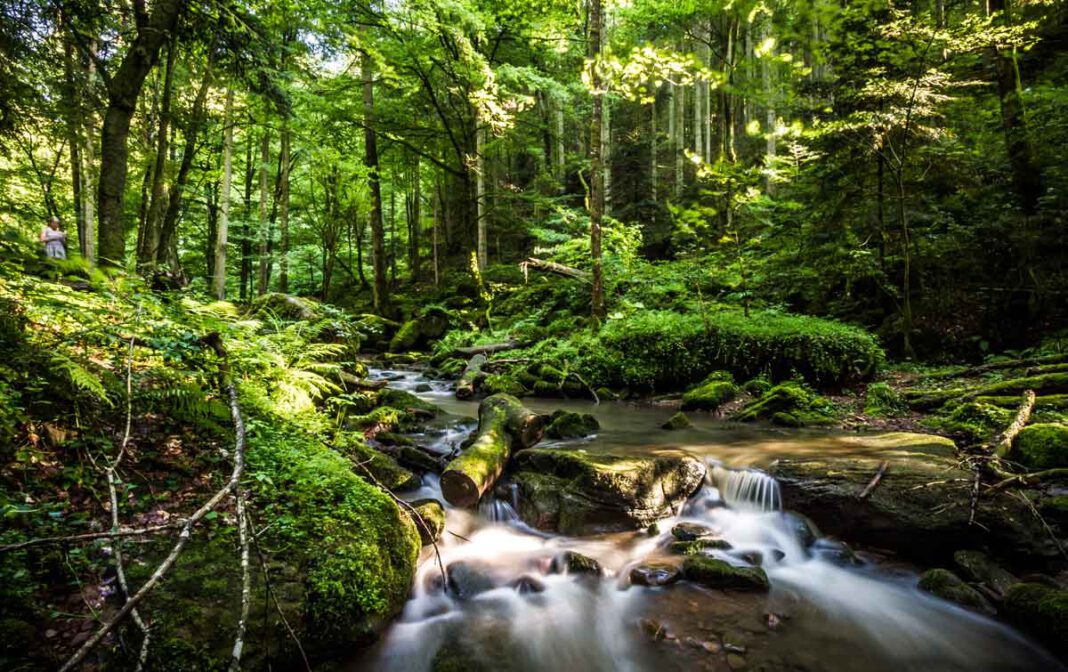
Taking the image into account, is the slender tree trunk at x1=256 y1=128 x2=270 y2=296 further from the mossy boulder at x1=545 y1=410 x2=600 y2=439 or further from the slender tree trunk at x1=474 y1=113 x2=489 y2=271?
the mossy boulder at x1=545 y1=410 x2=600 y2=439

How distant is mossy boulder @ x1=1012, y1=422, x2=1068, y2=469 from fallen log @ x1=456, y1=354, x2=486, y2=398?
874 cm

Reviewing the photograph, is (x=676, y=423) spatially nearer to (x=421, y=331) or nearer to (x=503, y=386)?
(x=503, y=386)

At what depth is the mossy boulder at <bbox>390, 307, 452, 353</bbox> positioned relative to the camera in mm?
16875

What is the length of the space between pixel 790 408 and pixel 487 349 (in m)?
7.85

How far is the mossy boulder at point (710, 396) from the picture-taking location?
9328mm

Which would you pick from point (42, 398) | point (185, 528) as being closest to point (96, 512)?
point (42, 398)

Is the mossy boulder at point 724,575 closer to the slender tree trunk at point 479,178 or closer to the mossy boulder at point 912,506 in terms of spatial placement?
the mossy boulder at point 912,506

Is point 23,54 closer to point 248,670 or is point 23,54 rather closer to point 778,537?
point 248,670

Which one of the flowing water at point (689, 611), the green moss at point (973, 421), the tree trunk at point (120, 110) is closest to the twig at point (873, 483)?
the flowing water at point (689, 611)

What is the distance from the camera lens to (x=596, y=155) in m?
11.2

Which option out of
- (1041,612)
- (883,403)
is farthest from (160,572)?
(883,403)

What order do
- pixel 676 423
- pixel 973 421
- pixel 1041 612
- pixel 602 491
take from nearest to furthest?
pixel 1041 612
pixel 602 491
pixel 973 421
pixel 676 423

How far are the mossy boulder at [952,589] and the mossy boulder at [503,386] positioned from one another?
7.79 m

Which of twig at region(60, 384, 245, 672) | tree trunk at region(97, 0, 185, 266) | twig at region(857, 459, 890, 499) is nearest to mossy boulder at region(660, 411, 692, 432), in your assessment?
twig at region(857, 459, 890, 499)
